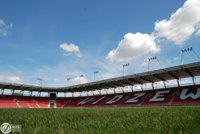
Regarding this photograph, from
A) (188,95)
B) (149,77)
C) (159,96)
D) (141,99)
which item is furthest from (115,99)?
(188,95)

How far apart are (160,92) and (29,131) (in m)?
47.3

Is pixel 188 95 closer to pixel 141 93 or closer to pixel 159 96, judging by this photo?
pixel 159 96

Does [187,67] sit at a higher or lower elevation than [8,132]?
higher

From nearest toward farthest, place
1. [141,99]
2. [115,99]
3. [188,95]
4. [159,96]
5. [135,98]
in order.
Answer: [188,95] → [159,96] → [141,99] → [135,98] → [115,99]

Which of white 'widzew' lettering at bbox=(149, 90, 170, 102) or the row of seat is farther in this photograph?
white 'widzew' lettering at bbox=(149, 90, 170, 102)

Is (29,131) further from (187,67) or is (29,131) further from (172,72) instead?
(172,72)

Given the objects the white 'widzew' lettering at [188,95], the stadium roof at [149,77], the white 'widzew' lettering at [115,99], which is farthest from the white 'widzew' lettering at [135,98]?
the white 'widzew' lettering at [188,95]

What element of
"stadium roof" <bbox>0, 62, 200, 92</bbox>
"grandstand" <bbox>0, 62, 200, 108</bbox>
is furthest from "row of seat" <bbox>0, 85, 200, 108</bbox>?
"stadium roof" <bbox>0, 62, 200, 92</bbox>

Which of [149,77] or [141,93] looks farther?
[141,93]

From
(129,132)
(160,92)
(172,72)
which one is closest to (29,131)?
(129,132)

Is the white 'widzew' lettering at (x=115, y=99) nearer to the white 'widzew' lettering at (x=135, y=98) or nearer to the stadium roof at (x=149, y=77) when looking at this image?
the stadium roof at (x=149, y=77)

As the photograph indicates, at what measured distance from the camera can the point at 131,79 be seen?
171 feet

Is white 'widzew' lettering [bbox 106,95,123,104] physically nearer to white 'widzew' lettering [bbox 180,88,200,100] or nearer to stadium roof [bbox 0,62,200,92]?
stadium roof [bbox 0,62,200,92]

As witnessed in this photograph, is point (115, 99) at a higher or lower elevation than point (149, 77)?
lower
